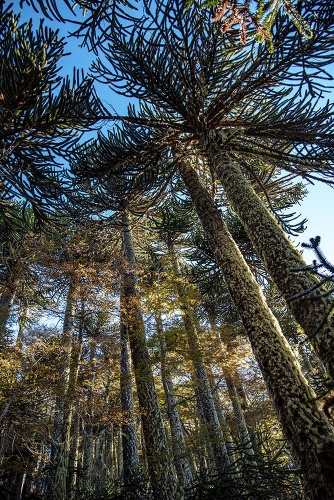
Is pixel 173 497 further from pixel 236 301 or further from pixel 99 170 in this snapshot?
pixel 99 170

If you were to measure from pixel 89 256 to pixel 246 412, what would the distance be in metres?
12.4

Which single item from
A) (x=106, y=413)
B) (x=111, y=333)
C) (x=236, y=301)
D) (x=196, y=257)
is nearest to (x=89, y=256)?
(x=111, y=333)

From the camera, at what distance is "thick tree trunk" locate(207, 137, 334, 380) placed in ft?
8.89

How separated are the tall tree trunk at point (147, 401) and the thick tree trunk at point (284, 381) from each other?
154 inches

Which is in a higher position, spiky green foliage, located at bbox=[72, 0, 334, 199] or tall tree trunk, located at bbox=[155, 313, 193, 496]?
spiky green foliage, located at bbox=[72, 0, 334, 199]

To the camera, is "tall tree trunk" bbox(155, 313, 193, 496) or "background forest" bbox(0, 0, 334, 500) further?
"tall tree trunk" bbox(155, 313, 193, 496)

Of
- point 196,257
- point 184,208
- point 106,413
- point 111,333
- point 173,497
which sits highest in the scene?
point 184,208

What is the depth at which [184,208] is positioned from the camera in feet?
30.4

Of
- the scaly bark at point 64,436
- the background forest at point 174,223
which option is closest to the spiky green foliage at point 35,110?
the background forest at point 174,223

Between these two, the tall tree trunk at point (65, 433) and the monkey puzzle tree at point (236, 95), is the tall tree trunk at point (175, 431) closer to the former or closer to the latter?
the tall tree trunk at point (65, 433)

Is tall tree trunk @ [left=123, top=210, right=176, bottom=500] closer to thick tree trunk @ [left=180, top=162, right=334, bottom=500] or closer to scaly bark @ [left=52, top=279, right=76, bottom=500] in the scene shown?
scaly bark @ [left=52, top=279, right=76, bottom=500]

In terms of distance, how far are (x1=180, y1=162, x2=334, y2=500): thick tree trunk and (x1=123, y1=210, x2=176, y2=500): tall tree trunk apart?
12.8 feet

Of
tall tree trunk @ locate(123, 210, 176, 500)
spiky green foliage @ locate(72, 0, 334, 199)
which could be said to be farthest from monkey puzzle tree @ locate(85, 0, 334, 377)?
tall tree trunk @ locate(123, 210, 176, 500)

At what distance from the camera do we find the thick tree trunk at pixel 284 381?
7.91 ft
